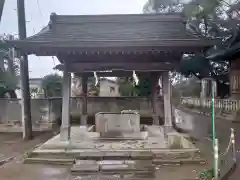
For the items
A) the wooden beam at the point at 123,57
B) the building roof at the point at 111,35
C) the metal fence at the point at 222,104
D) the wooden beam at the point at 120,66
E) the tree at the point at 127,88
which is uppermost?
the building roof at the point at 111,35

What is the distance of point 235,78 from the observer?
26.1 meters

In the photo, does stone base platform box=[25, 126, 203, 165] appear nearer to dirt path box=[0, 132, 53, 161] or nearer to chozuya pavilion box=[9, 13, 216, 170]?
chozuya pavilion box=[9, 13, 216, 170]

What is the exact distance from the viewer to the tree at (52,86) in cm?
2845

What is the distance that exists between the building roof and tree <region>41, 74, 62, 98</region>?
49.4 feet

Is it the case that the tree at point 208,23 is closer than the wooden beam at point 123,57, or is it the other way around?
the wooden beam at point 123,57

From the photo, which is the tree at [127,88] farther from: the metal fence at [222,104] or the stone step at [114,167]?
the stone step at [114,167]

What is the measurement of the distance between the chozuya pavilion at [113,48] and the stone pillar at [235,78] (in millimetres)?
13655

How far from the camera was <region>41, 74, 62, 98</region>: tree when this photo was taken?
2845 centimetres

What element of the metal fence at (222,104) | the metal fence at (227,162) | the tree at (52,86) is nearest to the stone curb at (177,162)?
the metal fence at (227,162)

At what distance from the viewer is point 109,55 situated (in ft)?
41.0

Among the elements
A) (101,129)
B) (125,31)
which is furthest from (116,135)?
(125,31)

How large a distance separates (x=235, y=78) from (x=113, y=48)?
684 inches

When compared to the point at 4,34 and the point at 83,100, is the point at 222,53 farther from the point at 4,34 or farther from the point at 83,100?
the point at 4,34

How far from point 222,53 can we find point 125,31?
14681 mm
